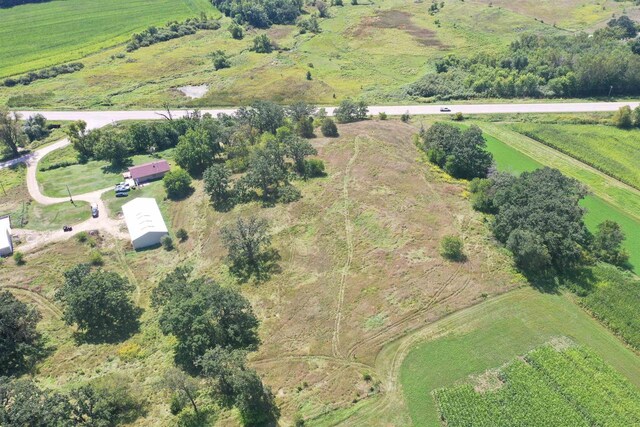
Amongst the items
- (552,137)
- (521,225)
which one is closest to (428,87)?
(552,137)

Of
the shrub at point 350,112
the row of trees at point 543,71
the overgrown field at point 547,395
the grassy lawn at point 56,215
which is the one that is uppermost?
the row of trees at point 543,71

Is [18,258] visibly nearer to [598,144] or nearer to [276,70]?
[276,70]

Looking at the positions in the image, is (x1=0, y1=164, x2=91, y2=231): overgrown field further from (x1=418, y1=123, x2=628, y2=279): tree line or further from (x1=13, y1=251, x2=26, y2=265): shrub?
(x1=418, y1=123, x2=628, y2=279): tree line

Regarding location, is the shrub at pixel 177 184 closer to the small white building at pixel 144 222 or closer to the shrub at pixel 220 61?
the small white building at pixel 144 222

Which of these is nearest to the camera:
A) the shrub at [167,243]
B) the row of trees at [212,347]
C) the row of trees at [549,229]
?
the row of trees at [212,347]

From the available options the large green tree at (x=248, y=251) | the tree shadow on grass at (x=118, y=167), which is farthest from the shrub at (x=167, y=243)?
the tree shadow on grass at (x=118, y=167)

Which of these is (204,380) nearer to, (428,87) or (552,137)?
(552,137)

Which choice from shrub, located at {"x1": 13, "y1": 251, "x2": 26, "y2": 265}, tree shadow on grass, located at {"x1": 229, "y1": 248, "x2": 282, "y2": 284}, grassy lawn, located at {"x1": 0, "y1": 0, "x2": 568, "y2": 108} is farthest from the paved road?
tree shadow on grass, located at {"x1": 229, "y1": 248, "x2": 282, "y2": 284}
